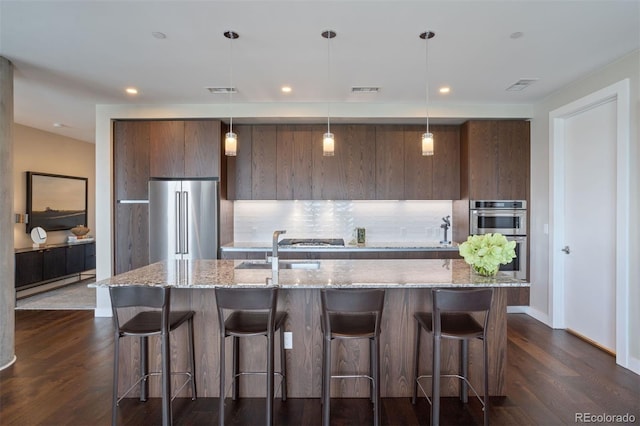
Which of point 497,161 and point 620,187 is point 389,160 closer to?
point 497,161

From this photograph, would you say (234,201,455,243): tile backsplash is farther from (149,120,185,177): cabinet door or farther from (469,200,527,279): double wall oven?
(149,120,185,177): cabinet door

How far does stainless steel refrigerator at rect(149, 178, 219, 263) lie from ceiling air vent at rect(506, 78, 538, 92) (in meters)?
3.78

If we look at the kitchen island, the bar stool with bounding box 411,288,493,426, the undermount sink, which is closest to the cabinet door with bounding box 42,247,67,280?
the kitchen island

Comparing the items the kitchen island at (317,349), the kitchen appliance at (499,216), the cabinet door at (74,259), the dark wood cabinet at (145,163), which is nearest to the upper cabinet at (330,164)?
the dark wood cabinet at (145,163)

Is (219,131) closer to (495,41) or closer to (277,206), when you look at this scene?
(277,206)

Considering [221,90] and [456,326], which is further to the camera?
[221,90]

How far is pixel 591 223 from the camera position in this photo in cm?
366

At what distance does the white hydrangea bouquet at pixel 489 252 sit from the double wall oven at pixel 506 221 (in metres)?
2.25

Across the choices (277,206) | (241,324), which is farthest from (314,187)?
(241,324)

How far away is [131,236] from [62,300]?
6.53ft

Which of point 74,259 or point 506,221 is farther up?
point 506,221

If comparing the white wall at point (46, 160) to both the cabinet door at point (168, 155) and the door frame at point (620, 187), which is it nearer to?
the cabinet door at point (168, 155)

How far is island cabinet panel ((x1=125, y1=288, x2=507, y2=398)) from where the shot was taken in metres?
2.60

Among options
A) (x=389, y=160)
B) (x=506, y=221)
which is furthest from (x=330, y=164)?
(x=506, y=221)
